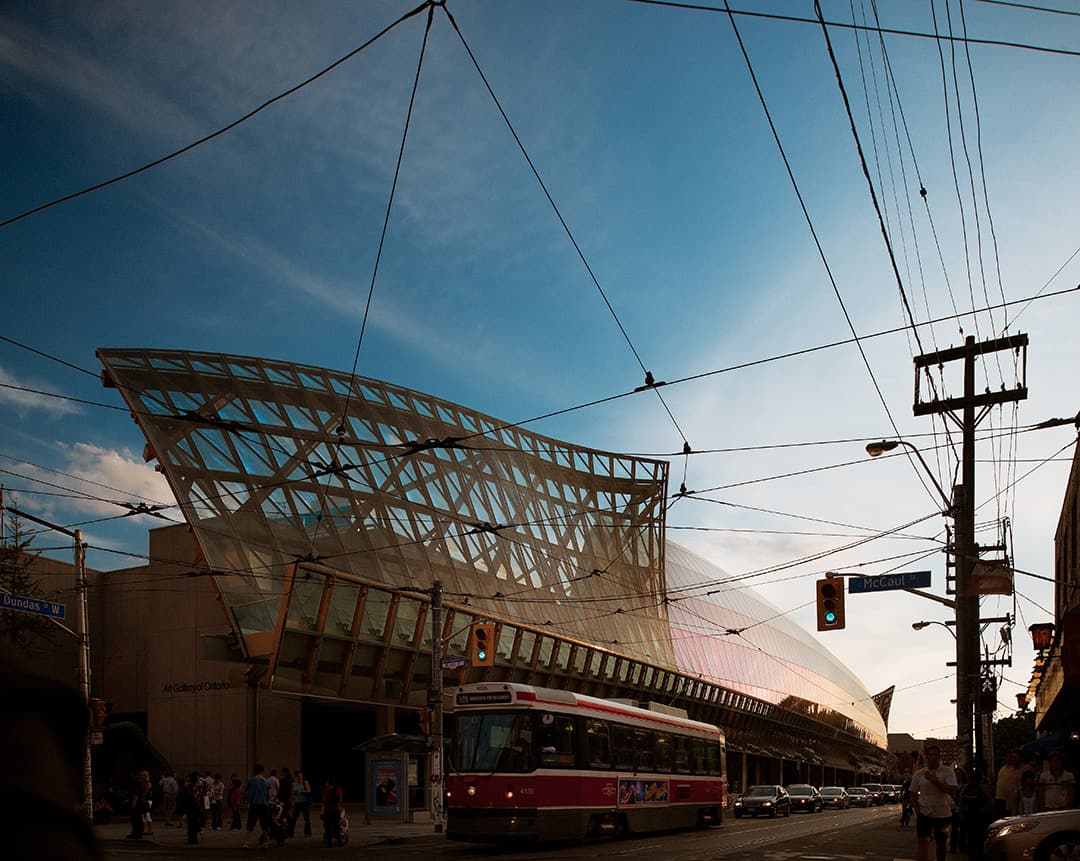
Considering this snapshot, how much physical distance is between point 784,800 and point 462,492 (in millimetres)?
20939

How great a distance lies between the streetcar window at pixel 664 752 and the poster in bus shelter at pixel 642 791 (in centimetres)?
45

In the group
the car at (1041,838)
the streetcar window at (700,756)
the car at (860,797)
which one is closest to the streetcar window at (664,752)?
the streetcar window at (700,756)

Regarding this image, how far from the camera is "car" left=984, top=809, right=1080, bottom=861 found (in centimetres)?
1413

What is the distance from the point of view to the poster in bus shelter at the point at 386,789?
31155 millimetres

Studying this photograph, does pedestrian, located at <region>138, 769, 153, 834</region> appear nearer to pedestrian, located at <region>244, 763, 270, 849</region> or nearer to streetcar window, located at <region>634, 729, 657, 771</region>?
pedestrian, located at <region>244, 763, 270, 849</region>

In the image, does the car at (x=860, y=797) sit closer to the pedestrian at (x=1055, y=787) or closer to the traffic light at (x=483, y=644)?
the traffic light at (x=483, y=644)

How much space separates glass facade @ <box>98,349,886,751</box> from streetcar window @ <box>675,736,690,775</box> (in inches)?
338

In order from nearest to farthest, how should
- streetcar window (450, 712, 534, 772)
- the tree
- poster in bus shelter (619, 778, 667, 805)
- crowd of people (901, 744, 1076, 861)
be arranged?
crowd of people (901, 744, 1076, 861)
streetcar window (450, 712, 534, 772)
poster in bus shelter (619, 778, 667, 805)
the tree

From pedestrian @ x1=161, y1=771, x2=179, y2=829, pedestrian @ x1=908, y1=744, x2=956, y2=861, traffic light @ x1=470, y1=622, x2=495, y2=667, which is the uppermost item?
traffic light @ x1=470, y1=622, x2=495, y2=667

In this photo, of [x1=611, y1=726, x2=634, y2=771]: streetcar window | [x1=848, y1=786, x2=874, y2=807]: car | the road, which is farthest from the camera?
[x1=848, y1=786, x2=874, y2=807]: car

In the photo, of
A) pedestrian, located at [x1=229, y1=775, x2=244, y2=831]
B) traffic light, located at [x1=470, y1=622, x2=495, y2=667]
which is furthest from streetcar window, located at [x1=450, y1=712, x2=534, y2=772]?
pedestrian, located at [x1=229, y1=775, x2=244, y2=831]

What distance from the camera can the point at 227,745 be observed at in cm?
3828

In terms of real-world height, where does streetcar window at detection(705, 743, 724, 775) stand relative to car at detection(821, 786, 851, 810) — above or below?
above

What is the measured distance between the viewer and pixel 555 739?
2366cm
